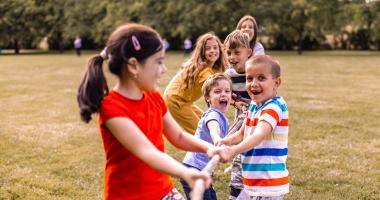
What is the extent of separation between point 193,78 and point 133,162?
302cm

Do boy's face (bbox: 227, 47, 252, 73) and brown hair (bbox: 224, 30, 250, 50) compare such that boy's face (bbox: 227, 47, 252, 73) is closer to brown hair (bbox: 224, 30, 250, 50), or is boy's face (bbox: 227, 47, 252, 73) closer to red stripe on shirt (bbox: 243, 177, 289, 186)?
brown hair (bbox: 224, 30, 250, 50)

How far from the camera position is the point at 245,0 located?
48625mm

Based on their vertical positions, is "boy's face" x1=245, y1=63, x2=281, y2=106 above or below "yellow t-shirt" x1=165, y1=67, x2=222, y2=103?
above

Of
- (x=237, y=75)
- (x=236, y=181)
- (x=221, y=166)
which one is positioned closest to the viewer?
(x=236, y=181)

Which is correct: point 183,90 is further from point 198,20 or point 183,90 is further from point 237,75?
point 198,20

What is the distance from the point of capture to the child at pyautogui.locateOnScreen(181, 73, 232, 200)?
4571 mm

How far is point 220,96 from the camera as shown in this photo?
4.75 metres

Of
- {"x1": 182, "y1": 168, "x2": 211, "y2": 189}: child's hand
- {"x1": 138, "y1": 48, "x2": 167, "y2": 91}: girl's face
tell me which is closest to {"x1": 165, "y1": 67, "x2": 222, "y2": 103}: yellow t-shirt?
{"x1": 138, "y1": 48, "x2": 167, "y2": 91}: girl's face

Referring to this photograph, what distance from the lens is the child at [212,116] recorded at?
457cm

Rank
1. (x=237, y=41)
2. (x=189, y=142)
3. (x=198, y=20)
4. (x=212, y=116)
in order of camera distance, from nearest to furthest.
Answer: (x=189, y=142) < (x=212, y=116) < (x=237, y=41) < (x=198, y=20)

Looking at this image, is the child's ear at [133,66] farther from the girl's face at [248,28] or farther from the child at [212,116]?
the girl's face at [248,28]

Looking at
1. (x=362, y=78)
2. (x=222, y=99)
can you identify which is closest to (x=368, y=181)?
(x=222, y=99)

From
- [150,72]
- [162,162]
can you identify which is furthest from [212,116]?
[162,162]

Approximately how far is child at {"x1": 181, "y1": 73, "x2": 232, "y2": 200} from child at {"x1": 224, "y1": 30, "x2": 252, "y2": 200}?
Result: 63 cm
